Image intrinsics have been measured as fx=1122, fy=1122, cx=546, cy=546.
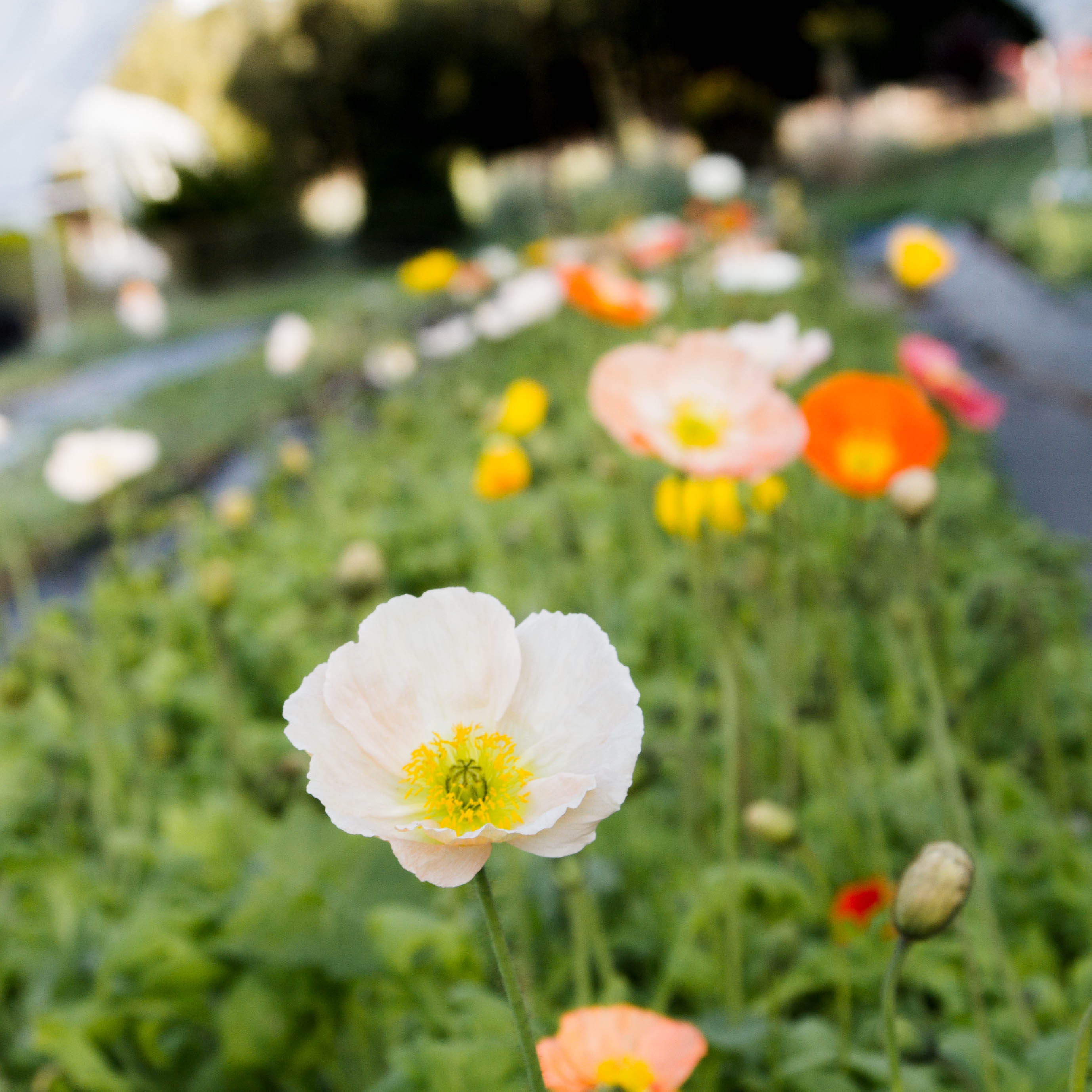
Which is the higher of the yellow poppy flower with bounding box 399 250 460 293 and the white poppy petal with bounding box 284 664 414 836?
the white poppy petal with bounding box 284 664 414 836

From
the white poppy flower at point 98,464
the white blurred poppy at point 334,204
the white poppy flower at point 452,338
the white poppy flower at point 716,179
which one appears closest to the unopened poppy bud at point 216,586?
the white poppy flower at point 98,464

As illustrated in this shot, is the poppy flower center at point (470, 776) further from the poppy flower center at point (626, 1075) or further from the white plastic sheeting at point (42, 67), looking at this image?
the white plastic sheeting at point (42, 67)

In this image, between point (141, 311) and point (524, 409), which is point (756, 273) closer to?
point (524, 409)

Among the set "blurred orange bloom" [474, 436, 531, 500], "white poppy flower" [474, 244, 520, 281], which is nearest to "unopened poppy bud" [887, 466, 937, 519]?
"blurred orange bloom" [474, 436, 531, 500]

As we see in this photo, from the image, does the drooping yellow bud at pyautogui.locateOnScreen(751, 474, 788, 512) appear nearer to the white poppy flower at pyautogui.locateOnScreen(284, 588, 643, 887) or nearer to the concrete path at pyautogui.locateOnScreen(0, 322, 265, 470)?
the white poppy flower at pyautogui.locateOnScreen(284, 588, 643, 887)

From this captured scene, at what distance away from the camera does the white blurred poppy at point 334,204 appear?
9.96 metres

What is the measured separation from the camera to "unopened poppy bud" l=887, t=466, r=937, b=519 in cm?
60

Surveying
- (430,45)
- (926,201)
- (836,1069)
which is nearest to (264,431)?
(836,1069)

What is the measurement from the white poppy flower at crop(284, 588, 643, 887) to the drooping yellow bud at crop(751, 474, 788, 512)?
58cm

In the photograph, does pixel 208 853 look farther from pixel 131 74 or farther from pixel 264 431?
pixel 131 74

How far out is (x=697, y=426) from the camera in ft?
2.14

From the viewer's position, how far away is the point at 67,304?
20.5 ft

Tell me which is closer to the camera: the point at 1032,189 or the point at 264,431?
the point at 264,431

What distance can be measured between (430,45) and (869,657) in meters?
10.7
